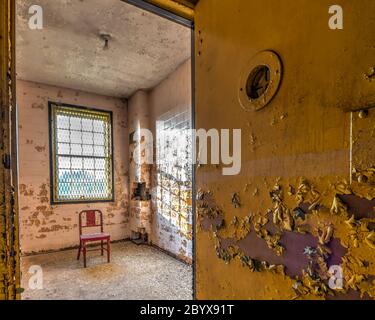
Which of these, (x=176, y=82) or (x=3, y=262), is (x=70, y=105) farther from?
(x=3, y=262)

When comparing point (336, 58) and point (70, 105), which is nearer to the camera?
point (336, 58)

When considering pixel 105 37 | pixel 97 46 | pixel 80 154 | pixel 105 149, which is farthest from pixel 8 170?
pixel 105 149

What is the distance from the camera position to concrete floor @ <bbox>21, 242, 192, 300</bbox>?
2.37m

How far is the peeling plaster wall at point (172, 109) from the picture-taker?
320 cm

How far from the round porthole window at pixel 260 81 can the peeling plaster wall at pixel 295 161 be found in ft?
0.10

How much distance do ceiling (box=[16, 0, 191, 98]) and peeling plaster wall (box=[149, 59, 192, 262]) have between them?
164 mm

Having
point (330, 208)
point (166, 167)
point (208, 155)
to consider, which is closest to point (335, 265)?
point (330, 208)

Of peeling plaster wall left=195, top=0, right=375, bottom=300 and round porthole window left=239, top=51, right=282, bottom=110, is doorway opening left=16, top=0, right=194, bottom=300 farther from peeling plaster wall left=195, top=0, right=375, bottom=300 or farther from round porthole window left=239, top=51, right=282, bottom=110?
round porthole window left=239, top=51, right=282, bottom=110

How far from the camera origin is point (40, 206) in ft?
12.8

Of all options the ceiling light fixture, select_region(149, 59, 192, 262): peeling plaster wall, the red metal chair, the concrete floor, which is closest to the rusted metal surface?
the concrete floor

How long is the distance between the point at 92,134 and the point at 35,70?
1432 millimetres

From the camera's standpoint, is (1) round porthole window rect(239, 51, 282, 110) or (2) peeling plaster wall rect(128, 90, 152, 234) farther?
(2) peeling plaster wall rect(128, 90, 152, 234)

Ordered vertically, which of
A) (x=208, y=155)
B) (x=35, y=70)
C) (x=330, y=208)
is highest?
(x=35, y=70)

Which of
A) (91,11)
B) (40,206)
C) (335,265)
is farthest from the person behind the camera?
(40,206)
